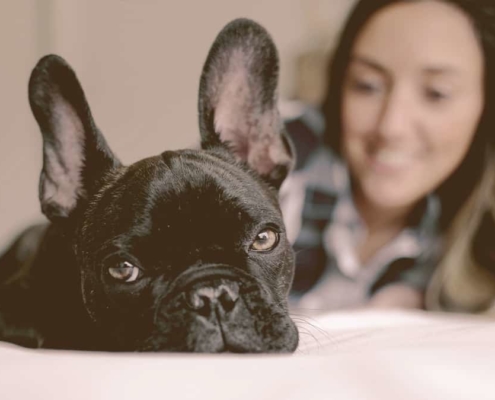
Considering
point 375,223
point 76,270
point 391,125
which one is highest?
point 391,125

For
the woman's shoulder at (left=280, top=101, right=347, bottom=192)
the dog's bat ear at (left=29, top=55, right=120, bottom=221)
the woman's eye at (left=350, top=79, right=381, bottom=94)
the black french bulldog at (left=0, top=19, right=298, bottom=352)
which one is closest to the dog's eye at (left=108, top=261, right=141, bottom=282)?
the black french bulldog at (left=0, top=19, right=298, bottom=352)

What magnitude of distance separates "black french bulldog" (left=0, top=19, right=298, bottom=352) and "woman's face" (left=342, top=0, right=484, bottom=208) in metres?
0.30

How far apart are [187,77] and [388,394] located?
17.1 inches

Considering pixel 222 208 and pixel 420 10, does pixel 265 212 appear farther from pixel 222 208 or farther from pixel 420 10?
pixel 420 10

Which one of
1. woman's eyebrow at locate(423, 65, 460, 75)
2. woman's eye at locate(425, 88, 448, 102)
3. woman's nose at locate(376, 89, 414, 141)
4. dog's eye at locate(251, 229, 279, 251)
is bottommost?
dog's eye at locate(251, 229, 279, 251)

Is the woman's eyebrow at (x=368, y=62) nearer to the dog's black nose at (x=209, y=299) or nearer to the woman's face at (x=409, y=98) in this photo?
the woman's face at (x=409, y=98)

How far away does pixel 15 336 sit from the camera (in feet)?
1.99

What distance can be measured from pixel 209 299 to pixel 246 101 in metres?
0.29

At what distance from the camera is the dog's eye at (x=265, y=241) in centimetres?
58

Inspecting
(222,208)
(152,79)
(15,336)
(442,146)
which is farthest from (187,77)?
(442,146)

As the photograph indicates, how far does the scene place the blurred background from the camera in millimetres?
622

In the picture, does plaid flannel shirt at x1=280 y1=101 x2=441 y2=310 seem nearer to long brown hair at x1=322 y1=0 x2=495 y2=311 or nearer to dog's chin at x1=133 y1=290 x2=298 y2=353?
long brown hair at x1=322 y1=0 x2=495 y2=311

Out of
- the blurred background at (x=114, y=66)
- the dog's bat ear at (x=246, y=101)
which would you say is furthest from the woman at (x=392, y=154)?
the blurred background at (x=114, y=66)

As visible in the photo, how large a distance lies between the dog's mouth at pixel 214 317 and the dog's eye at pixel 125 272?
0.05 metres
